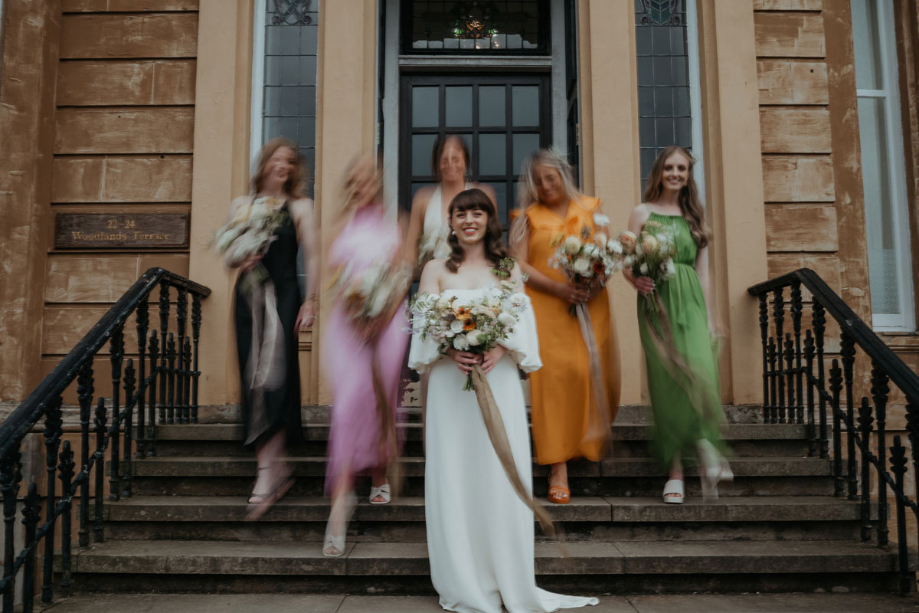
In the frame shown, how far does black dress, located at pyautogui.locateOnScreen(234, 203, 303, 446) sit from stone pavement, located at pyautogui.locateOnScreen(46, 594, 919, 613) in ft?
2.87

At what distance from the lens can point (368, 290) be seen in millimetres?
3760

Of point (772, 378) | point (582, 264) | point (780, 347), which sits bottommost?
point (772, 378)

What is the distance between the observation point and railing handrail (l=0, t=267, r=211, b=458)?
10.5 feet

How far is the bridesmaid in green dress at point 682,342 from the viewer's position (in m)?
4.11

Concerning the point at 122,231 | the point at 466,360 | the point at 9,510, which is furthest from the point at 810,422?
the point at 122,231

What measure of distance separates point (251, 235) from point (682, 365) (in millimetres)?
2522

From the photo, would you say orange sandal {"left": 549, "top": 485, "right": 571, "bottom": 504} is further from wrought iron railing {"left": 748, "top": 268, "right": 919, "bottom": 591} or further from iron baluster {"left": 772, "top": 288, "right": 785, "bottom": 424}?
iron baluster {"left": 772, "top": 288, "right": 785, "bottom": 424}

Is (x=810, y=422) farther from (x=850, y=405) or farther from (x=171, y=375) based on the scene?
(x=171, y=375)

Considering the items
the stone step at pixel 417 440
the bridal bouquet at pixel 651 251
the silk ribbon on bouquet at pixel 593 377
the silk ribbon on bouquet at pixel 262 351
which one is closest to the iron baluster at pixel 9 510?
the silk ribbon on bouquet at pixel 262 351

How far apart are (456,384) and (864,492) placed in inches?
92.3

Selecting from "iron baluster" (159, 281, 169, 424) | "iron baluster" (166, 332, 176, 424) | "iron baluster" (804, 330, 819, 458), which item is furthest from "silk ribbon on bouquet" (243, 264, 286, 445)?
"iron baluster" (804, 330, 819, 458)

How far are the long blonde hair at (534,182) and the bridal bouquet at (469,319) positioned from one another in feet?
3.64

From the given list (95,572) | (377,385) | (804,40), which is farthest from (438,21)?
(95,572)

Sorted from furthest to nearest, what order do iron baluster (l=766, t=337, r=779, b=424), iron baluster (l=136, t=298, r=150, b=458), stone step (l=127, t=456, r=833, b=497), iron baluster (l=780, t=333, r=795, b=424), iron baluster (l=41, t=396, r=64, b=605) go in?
iron baluster (l=766, t=337, r=779, b=424)
iron baluster (l=780, t=333, r=795, b=424)
iron baluster (l=136, t=298, r=150, b=458)
stone step (l=127, t=456, r=833, b=497)
iron baluster (l=41, t=396, r=64, b=605)
